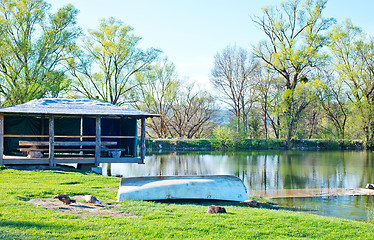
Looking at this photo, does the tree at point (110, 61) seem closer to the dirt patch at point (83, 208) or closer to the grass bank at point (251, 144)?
the grass bank at point (251, 144)

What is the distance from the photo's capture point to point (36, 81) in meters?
32.0

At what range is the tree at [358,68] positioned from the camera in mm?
40216

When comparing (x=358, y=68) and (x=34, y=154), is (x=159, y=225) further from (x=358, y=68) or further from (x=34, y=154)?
(x=358, y=68)

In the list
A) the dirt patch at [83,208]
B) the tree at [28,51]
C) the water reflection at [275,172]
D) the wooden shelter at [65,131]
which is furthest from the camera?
the tree at [28,51]

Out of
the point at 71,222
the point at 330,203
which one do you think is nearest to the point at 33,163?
the point at 71,222

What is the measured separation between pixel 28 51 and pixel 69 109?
58.2 ft

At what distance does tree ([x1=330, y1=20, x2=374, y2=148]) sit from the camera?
132 ft

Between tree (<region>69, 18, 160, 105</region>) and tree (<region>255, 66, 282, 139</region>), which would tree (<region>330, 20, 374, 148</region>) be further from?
tree (<region>69, 18, 160, 105</region>)

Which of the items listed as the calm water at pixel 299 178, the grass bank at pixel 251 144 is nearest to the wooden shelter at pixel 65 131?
the calm water at pixel 299 178

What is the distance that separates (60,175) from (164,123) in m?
35.3

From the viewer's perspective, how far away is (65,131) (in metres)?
20.4

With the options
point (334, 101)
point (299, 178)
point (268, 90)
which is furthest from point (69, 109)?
point (334, 101)

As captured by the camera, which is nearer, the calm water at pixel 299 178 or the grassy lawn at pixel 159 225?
the grassy lawn at pixel 159 225

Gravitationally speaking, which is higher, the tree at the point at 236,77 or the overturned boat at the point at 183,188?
A: the tree at the point at 236,77
